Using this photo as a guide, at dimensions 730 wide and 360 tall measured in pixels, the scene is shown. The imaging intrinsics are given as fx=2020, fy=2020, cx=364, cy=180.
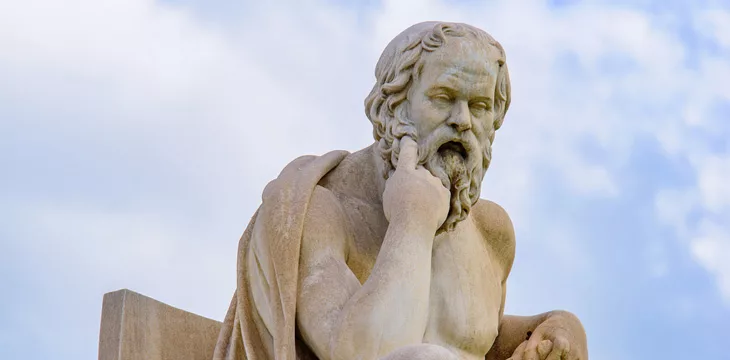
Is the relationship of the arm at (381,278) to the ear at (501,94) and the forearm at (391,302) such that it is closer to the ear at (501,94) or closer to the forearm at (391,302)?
the forearm at (391,302)

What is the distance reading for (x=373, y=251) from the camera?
9.41 metres

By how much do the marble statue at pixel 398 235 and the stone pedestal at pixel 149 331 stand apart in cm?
56

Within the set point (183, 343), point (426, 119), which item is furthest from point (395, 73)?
point (183, 343)

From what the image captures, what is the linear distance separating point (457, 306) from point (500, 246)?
79 centimetres

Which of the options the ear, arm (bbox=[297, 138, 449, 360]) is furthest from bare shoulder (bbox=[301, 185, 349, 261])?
the ear

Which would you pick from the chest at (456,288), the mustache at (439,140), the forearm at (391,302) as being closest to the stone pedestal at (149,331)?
the chest at (456,288)

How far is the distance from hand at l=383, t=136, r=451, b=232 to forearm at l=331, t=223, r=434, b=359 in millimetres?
62

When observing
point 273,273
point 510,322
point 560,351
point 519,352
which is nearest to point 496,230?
point 510,322

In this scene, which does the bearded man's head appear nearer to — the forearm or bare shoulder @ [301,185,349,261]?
bare shoulder @ [301,185,349,261]

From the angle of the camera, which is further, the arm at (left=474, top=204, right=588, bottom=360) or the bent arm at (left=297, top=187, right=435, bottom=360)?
the arm at (left=474, top=204, right=588, bottom=360)

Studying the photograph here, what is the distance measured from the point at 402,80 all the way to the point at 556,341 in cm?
143

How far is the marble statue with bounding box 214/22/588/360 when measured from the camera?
8.80 meters

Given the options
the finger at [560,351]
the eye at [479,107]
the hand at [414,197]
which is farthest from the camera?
the finger at [560,351]

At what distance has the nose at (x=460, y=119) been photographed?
30.2 ft
